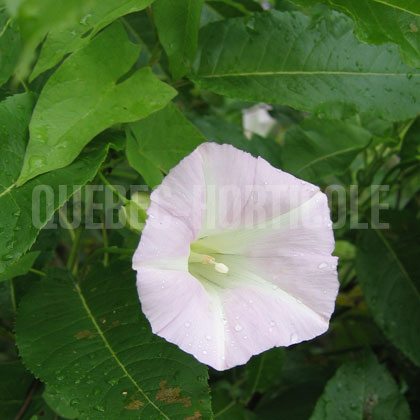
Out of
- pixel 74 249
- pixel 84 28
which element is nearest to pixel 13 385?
pixel 74 249

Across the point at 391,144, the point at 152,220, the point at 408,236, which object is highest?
the point at 152,220

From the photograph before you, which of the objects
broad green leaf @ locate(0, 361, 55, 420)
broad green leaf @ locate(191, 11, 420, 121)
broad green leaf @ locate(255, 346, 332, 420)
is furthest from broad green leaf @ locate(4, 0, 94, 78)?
broad green leaf @ locate(255, 346, 332, 420)

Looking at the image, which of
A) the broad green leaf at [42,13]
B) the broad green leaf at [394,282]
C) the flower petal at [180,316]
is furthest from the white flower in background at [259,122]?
the broad green leaf at [42,13]

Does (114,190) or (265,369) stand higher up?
(114,190)

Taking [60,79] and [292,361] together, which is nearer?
[60,79]

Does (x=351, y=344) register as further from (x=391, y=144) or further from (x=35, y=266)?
(x=35, y=266)

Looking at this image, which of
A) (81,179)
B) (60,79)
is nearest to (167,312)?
(81,179)

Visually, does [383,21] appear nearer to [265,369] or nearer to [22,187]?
[22,187]
